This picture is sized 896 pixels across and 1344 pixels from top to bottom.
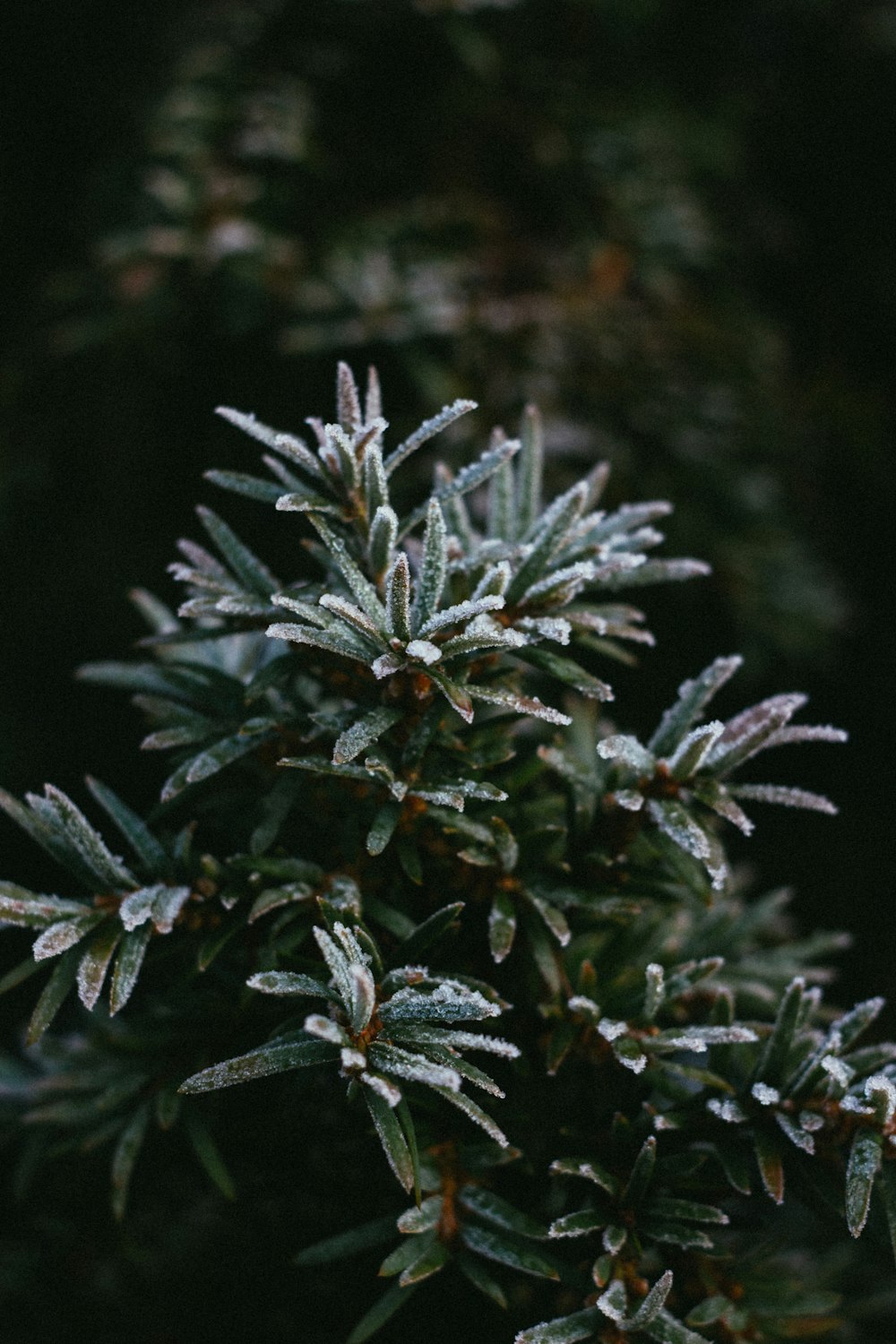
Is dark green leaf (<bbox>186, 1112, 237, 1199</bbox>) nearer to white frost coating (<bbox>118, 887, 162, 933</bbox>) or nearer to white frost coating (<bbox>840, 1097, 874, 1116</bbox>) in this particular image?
white frost coating (<bbox>118, 887, 162, 933</bbox>)

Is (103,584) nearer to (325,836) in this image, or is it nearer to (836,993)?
(325,836)

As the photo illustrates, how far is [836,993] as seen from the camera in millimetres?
2168

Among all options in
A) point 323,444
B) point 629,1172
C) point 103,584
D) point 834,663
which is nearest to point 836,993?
point 834,663

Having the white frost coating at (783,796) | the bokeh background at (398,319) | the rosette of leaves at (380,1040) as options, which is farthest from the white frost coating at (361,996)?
the bokeh background at (398,319)

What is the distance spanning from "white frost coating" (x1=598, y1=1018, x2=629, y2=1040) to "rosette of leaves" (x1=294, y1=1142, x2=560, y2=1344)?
0.12 metres

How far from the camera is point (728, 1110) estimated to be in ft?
2.51

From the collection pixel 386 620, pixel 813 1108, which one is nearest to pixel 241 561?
pixel 386 620

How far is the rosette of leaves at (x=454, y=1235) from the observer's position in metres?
0.73

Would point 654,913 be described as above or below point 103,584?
below

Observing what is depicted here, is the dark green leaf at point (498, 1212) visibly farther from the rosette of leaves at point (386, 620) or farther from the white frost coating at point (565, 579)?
the white frost coating at point (565, 579)

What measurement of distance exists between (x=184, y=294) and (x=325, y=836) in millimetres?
1362

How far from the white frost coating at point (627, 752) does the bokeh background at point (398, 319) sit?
3.53ft

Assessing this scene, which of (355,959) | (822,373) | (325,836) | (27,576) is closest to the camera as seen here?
(355,959)

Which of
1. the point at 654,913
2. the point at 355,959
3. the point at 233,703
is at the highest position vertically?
the point at 233,703
